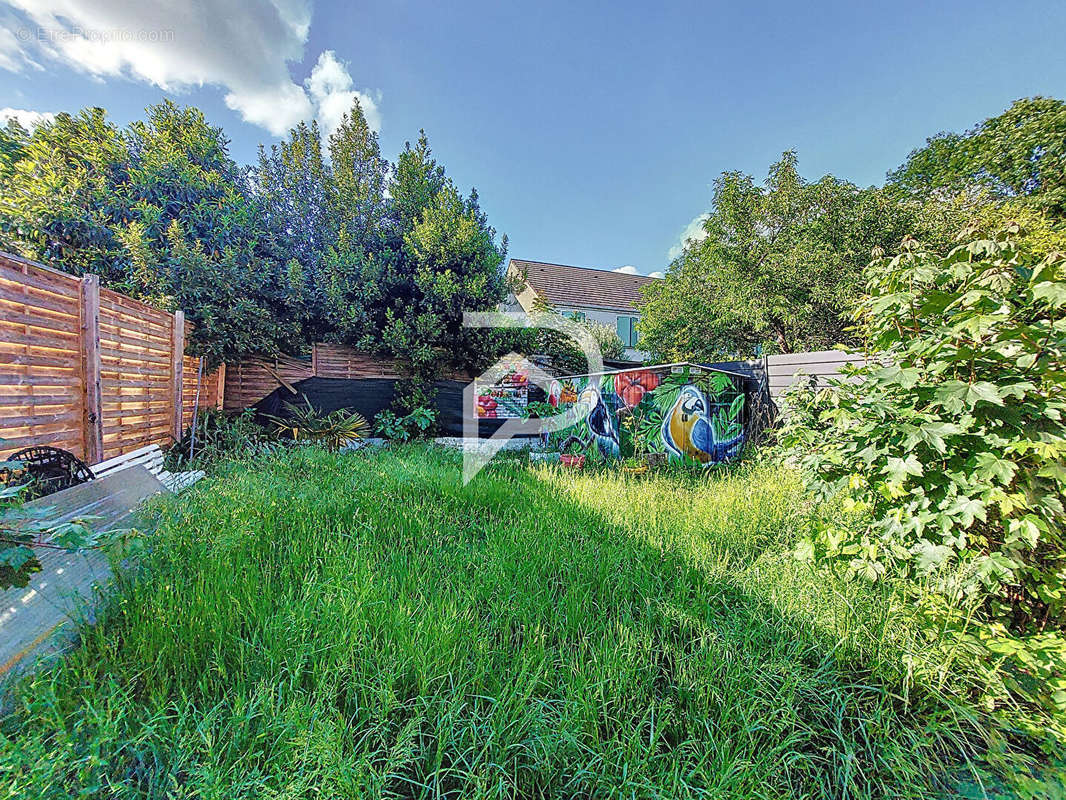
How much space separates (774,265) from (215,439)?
1146 cm

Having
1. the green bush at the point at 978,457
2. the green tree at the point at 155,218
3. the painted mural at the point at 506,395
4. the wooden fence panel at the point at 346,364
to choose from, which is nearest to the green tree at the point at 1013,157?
the painted mural at the point at 506,395

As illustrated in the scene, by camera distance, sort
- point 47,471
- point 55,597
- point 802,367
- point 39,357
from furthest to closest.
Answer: point 802,367 → point 39,357 → point 47,471 → point 55,597

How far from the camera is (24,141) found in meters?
5.44

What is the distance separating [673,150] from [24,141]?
1056 cm

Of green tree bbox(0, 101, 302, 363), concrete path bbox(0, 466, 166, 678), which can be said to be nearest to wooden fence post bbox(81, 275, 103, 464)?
concrete path bbox(0, 466, 166, 678)

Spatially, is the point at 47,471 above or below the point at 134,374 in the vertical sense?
below

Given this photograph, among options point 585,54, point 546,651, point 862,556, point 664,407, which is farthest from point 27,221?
point 862,556

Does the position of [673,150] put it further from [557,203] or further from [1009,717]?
[1009,717]

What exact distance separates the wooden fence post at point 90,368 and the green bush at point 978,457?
5.86m

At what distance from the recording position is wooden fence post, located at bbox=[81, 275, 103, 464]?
3.38 metres

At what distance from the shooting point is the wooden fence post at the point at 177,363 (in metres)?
5.18

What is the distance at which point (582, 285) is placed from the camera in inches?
658
